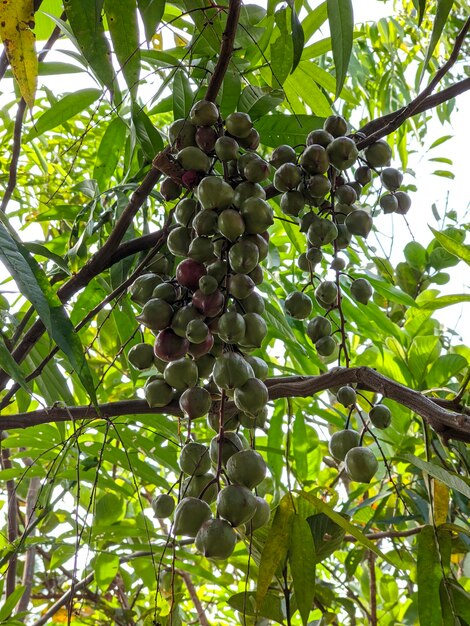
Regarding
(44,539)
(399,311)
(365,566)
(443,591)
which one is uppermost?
(399,311)

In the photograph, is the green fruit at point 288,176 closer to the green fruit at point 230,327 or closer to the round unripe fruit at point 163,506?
the green fruit at point 230,327

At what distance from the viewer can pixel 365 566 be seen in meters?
1.38

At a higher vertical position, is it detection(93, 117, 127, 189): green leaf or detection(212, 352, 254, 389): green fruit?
detection(93, 117, 127, 189): green leaf

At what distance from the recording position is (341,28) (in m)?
0.58

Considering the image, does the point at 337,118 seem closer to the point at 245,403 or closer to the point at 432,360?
the point at 245,403

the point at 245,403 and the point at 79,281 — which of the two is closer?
the point at 245,403

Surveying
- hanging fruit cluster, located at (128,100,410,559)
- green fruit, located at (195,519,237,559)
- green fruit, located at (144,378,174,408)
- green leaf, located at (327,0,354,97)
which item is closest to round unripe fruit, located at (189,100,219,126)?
hanging fruit cluster, located at (128,100,410,559)

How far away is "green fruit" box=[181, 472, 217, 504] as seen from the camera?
20.1 inches

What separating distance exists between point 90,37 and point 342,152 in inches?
8.7

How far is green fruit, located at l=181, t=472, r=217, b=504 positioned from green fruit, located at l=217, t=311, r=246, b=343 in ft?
0.36

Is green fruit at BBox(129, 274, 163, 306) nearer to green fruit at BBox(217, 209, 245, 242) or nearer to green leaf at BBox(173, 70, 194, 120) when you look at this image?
green fruit at BBox(217, 209, 245, 242)

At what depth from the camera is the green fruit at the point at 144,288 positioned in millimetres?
574

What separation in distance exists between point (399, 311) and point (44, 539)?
38.4 inches

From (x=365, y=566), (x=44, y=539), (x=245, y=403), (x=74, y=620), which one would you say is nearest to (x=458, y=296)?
(x=245, y=403)
